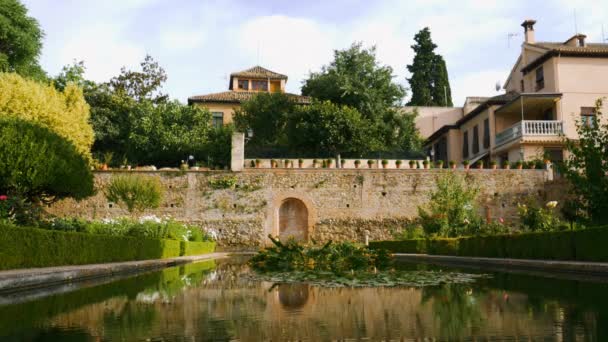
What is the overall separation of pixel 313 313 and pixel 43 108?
23.8m

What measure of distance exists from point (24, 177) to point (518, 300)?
1455 cm

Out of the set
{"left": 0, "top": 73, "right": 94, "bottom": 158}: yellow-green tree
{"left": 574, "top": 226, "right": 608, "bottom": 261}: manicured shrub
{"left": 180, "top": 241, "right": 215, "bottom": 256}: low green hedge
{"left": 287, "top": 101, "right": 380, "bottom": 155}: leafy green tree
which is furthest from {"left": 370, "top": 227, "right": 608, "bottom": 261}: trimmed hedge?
{"left": 0, "top": 73, "right": 94, "bottom": 158}: yellow-green tree

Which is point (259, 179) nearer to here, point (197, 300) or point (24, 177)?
point (24, 177)

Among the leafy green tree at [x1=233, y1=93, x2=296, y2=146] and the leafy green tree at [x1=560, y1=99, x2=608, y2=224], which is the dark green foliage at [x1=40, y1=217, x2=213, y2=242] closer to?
the leafy green tree at [x1=560, y1=99, x2=608, y2=224]

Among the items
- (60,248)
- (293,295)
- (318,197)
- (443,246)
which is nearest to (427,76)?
(318,197)

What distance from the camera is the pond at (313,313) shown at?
12.4 feet

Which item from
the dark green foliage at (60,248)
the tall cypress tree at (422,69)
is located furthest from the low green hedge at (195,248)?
the tall cypress tree at (422,69)

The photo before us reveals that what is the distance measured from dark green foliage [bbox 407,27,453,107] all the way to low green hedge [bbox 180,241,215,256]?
26618 mm

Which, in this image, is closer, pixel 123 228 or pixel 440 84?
pixel 123 228

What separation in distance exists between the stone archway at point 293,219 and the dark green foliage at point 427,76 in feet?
69.3

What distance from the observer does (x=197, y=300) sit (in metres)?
5.89

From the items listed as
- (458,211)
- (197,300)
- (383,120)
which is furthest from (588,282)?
(383,120)

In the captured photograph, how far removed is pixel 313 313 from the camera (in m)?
4.73

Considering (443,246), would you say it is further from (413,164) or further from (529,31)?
(529,31)
